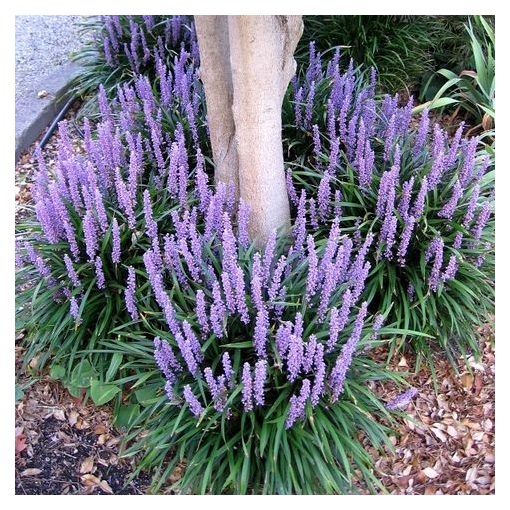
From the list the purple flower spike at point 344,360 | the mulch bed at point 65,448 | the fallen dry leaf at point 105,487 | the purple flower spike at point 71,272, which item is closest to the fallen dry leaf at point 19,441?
the mulch bed at point 65,448

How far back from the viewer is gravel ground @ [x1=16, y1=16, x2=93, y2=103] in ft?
18.3

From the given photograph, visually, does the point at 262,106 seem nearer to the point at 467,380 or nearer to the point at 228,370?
the point at 228,370

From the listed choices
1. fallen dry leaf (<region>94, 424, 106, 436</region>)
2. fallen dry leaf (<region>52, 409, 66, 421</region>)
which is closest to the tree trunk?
fallen dry leaf (<region>94, 424, 106, 436</region>)

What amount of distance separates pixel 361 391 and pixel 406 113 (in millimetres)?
1842

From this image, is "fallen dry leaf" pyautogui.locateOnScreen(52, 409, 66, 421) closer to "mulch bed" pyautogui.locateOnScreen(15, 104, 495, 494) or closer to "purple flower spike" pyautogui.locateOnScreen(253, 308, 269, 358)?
"mulch bed" pyautogui.locateOnScreen(15, 104, 495, 494)

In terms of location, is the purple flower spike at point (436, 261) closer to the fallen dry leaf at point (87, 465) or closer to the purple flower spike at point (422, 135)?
the purple flower spike at point (422, 135)

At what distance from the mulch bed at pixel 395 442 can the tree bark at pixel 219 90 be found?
1423mm

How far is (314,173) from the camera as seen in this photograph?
3.66 m

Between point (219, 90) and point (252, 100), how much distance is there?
436 millimetres

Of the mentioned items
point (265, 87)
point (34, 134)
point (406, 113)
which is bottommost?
point (34, 134)

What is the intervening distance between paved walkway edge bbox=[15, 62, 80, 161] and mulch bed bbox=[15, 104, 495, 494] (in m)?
2.11

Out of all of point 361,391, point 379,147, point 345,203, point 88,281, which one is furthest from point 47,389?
point 379,147

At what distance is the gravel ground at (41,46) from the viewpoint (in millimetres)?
5570

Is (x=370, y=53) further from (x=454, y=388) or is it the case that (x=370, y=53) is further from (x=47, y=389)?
(x=47, y=389)
